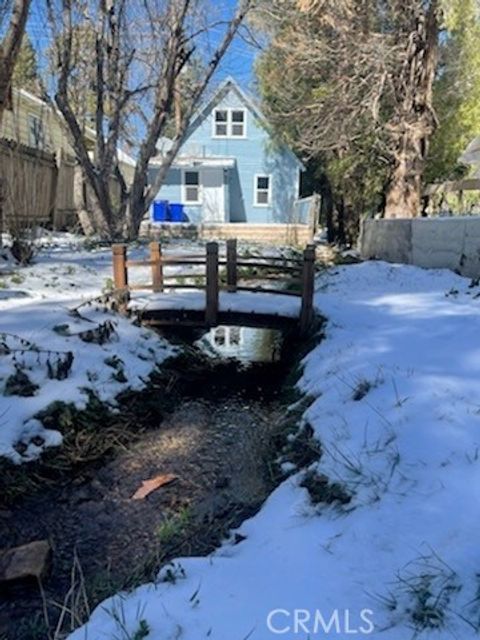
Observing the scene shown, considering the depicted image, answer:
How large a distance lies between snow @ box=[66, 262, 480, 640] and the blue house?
20.7 meters

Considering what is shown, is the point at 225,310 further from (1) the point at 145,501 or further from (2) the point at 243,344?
(1) the point at 145,501

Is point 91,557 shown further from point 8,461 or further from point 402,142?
point 402,142

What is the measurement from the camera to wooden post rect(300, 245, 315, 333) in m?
6.52

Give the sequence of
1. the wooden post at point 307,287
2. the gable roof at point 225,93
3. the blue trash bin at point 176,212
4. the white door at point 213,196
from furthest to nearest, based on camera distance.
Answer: the white door at point 213,196
the blue trash bin at point 176,212
the gable roof at point 225,93
the wooden post at point 307,287

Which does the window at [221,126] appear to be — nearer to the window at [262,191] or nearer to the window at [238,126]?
the window at [238,126]

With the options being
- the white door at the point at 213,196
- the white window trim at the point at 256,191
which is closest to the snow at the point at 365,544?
the white door at the point at 213,196

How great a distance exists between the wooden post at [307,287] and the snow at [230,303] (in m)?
0.18

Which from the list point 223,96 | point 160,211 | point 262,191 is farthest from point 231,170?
point 160,211

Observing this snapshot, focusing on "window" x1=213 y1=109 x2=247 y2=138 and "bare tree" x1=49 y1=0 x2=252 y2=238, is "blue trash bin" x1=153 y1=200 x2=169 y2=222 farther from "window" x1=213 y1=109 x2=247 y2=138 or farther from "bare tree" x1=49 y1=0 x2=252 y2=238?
"bare tree" x1=49 y1=0 x2=252 y2=238

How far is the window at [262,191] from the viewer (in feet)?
82.8

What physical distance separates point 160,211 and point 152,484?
21.0 metres

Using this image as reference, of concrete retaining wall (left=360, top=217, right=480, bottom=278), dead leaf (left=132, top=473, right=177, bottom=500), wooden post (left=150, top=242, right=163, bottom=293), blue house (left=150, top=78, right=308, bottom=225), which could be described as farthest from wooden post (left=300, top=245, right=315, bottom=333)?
blue house (left=150, top=78, right=308, bottom=225)

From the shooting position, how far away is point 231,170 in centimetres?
2492

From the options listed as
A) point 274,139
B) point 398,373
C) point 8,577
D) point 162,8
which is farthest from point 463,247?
point 274,139
